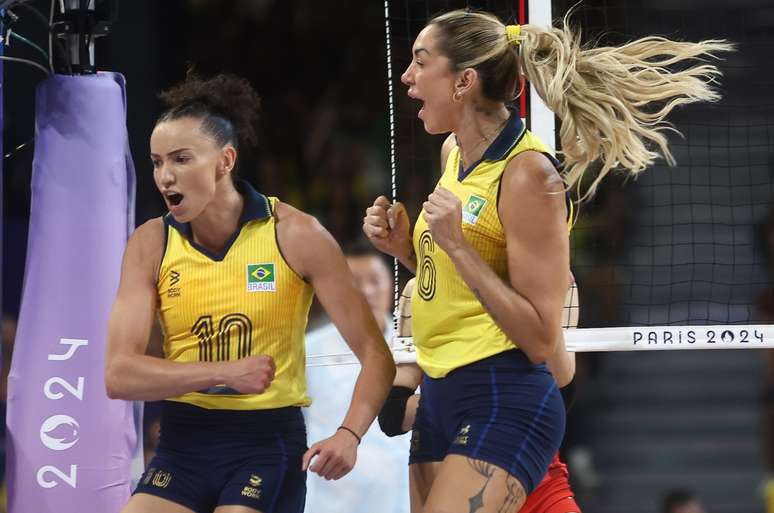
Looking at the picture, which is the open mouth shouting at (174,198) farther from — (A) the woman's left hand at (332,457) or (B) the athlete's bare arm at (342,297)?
(A) the woman's left hand at (332,457)

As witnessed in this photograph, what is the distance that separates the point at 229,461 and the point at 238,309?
15.1 inches

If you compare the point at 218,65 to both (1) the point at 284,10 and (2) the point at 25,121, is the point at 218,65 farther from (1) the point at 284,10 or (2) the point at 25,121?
(2) the point at 25,121

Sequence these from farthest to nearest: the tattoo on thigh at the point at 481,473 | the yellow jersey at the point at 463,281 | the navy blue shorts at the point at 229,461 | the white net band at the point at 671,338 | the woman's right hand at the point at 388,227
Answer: the white net band at the point at 671,338
the woman's right hand at the point at 388,227
the navy blue shorts at the point at 229,461
the yellow jersey at the point at 463,281
the tattoo on thigh at the point at 481,473

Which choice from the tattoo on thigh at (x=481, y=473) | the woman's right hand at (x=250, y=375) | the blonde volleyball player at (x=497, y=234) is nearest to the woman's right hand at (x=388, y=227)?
the blonde volleyball player at (x=497, y=234)

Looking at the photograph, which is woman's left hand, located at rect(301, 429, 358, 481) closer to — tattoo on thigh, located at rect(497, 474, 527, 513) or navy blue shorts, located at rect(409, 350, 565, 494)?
navy blue shorts, located at rect(409, 350, 565, 494)

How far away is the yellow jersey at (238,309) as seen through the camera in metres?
3.04

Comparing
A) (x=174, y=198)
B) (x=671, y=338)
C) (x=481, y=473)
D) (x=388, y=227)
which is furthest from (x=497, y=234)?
(x=671, y=338)

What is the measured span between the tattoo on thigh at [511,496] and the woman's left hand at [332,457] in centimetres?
41

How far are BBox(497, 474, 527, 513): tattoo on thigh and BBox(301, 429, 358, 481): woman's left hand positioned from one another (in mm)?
408

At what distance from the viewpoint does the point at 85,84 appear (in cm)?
396

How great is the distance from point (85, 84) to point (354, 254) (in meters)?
2.08

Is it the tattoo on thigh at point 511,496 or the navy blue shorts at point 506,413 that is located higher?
the navy blue shorts at point 506,413

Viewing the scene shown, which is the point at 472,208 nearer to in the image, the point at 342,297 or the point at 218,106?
the point at 342,297

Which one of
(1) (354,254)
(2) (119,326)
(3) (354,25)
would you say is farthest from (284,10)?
(2) (119,326)
